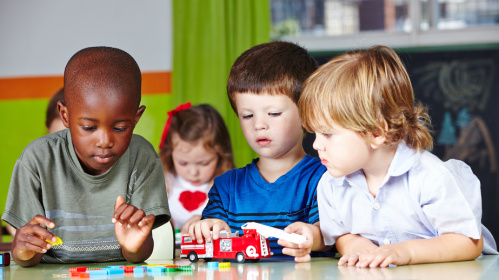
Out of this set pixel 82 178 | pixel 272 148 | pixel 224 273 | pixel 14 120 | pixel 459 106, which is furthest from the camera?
pixel 14 120

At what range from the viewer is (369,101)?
1.25 meters

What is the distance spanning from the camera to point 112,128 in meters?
1.19

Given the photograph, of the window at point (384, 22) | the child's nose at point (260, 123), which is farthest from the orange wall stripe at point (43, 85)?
the child's nose at point (260, 123)

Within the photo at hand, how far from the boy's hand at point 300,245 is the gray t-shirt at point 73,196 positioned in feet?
0.94

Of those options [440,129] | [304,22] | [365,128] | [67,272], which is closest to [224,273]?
[67,272]

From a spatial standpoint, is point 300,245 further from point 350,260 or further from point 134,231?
point 134,231

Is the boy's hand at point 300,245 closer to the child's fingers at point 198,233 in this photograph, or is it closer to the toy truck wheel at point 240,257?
the toy truck wheel at point 240,257

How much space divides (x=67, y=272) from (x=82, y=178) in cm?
27

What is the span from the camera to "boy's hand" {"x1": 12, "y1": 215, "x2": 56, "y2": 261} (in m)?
1.17

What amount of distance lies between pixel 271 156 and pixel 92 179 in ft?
1.43

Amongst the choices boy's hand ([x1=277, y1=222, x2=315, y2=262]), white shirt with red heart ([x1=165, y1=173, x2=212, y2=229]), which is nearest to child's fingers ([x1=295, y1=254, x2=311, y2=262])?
boy's hand ([x1=277, y1=222, x2=315, y2=262])

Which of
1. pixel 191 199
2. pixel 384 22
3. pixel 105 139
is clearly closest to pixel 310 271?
pixel 105 139

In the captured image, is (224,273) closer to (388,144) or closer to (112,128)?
(112,128)

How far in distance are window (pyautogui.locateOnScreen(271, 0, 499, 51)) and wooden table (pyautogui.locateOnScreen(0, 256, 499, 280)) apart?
106 inches
